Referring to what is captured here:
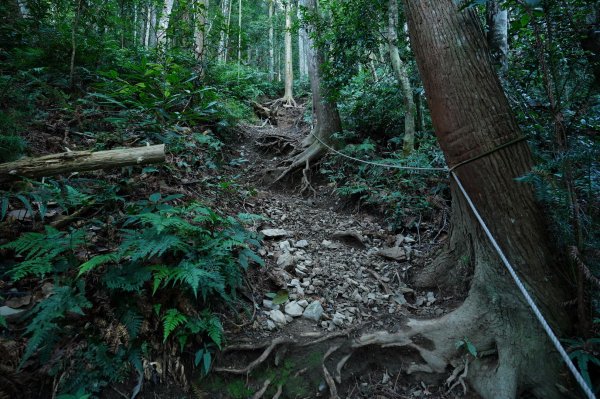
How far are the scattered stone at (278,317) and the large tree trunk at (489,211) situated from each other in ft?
4.60

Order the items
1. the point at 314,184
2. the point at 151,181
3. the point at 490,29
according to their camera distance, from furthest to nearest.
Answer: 1. the point at 314,184
2. the point at 490,29
3. the point at 151,181

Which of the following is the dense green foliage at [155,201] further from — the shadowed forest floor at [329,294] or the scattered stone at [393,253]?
the scattered stone at [393,253]

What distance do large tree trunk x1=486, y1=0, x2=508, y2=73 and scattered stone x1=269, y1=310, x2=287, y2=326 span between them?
5.04m

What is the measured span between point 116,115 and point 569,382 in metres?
6.53

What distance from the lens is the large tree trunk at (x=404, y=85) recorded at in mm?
5809

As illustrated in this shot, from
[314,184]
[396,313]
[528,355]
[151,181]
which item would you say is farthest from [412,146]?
[151,181]

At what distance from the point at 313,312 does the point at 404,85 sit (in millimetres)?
4918

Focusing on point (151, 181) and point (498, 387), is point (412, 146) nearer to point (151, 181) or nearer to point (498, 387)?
point (498, 387)

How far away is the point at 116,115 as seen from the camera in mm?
4992

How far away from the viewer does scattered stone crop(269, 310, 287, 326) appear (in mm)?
2846

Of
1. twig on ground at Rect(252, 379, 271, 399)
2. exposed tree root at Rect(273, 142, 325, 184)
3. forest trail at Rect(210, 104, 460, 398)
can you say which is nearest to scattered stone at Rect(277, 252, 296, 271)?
forest trail at Rect(210, 104, 460, 398)

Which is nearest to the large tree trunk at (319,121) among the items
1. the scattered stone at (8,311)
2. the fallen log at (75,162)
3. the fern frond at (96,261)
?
the fallen log at (75,162)

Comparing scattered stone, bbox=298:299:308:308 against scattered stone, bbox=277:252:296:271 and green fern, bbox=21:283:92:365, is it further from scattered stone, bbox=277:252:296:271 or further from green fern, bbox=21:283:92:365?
green fern, bbox=21:283:92:365

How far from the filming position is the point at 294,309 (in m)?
3.01
